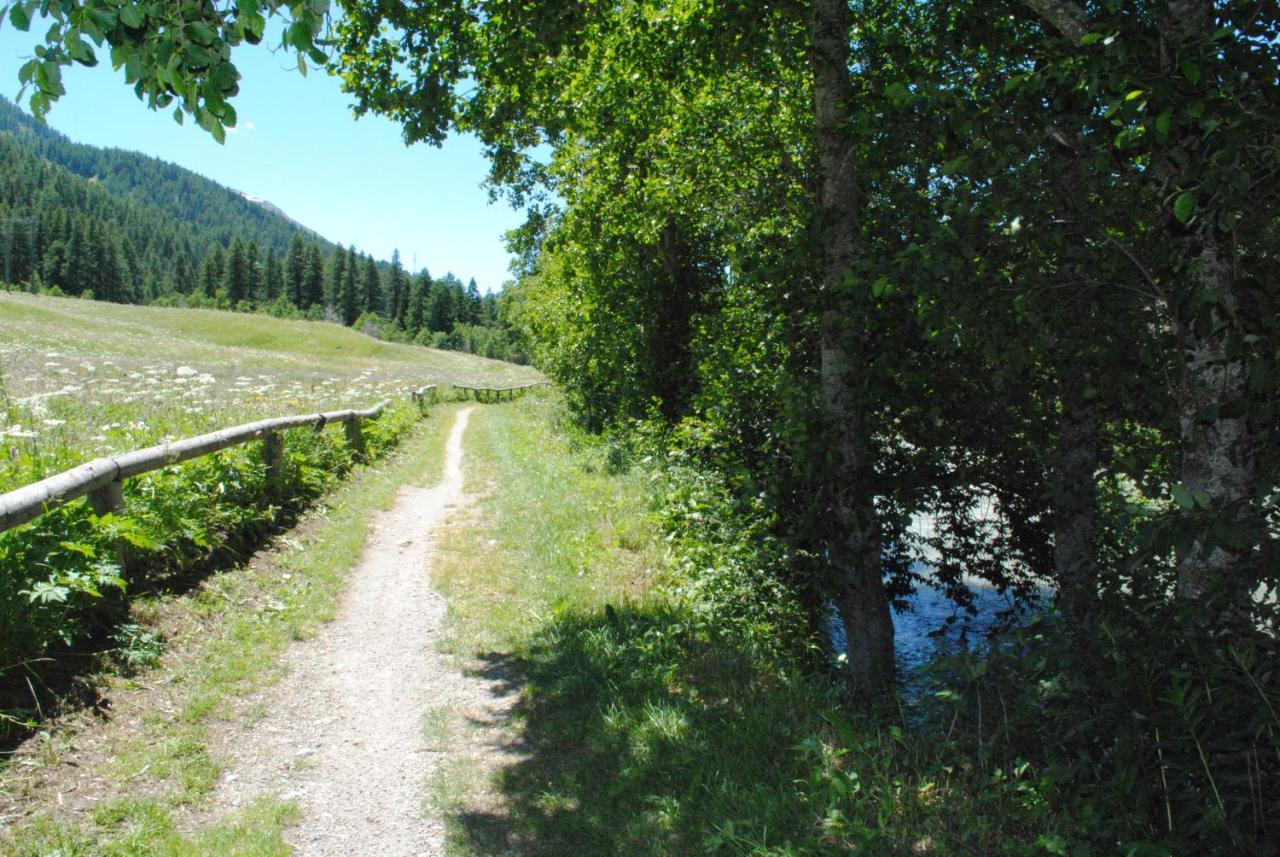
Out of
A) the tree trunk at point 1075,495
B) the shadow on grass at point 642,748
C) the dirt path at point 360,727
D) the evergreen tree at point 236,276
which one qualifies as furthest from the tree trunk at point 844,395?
the evergreen tree at point 236,276

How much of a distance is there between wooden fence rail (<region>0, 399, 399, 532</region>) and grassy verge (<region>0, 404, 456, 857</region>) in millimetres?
972

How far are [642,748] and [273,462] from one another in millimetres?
7030

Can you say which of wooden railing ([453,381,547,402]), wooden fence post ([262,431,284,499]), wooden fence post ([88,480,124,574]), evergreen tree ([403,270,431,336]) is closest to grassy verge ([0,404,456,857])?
wooden fence post ([88,480,124,574])

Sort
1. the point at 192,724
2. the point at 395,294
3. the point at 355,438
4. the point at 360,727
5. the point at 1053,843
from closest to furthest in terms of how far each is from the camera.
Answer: the point at 1053,843, the point at 192,724, the point at 360,727, the point at 355,438, the point at 395,294

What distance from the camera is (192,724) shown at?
4.64m

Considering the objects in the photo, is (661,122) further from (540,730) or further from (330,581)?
(540,730)

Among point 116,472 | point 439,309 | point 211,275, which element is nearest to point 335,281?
point 439,309

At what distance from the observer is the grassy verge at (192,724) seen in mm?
3557

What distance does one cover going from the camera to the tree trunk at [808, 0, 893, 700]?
5789 mm

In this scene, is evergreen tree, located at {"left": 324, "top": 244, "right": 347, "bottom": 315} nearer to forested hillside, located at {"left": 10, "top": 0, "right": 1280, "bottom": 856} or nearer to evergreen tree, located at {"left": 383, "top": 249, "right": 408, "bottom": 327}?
evergreen tree, located at {"left": 383, "top": 249, "right": 408, "bottom": 327}

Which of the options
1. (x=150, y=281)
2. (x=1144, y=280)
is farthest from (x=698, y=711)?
(x=150, y=281)

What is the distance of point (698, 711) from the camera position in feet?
15.8

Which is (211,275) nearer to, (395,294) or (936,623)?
(395,294)

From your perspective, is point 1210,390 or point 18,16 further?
point 1210,390
